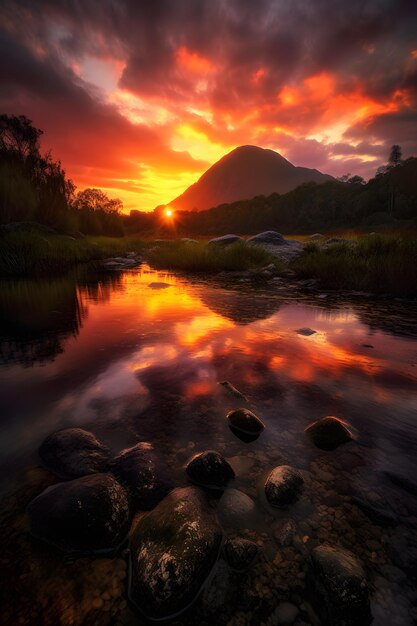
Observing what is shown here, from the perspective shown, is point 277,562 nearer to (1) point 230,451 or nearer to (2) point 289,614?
(2) point 289,614

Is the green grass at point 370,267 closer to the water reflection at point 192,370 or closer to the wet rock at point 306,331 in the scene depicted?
the water reflection at point 192,370

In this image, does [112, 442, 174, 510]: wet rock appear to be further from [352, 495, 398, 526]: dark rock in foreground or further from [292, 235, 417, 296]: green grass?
[292, 235, 417, 296]: green grass

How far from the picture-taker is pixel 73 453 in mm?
1945

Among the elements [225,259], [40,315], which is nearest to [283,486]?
[40,315]

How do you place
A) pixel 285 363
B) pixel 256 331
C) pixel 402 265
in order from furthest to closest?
pixel 402 265 → pixel 256 331 → pixel 285 363

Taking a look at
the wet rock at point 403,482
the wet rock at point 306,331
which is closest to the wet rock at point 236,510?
the wet rock at point 403,482

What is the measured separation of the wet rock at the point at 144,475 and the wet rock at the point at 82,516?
0.11m

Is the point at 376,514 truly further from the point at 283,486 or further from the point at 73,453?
the point at 73,453

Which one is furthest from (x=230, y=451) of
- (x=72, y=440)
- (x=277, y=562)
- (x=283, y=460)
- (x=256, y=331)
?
(x=256, y=331)

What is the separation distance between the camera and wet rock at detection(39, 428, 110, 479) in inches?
73.2

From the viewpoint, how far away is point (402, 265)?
25.5 ft

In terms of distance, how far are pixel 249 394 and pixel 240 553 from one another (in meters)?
1.57

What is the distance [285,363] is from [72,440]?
2427mm

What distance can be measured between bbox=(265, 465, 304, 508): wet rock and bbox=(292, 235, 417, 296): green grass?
7427 mm
